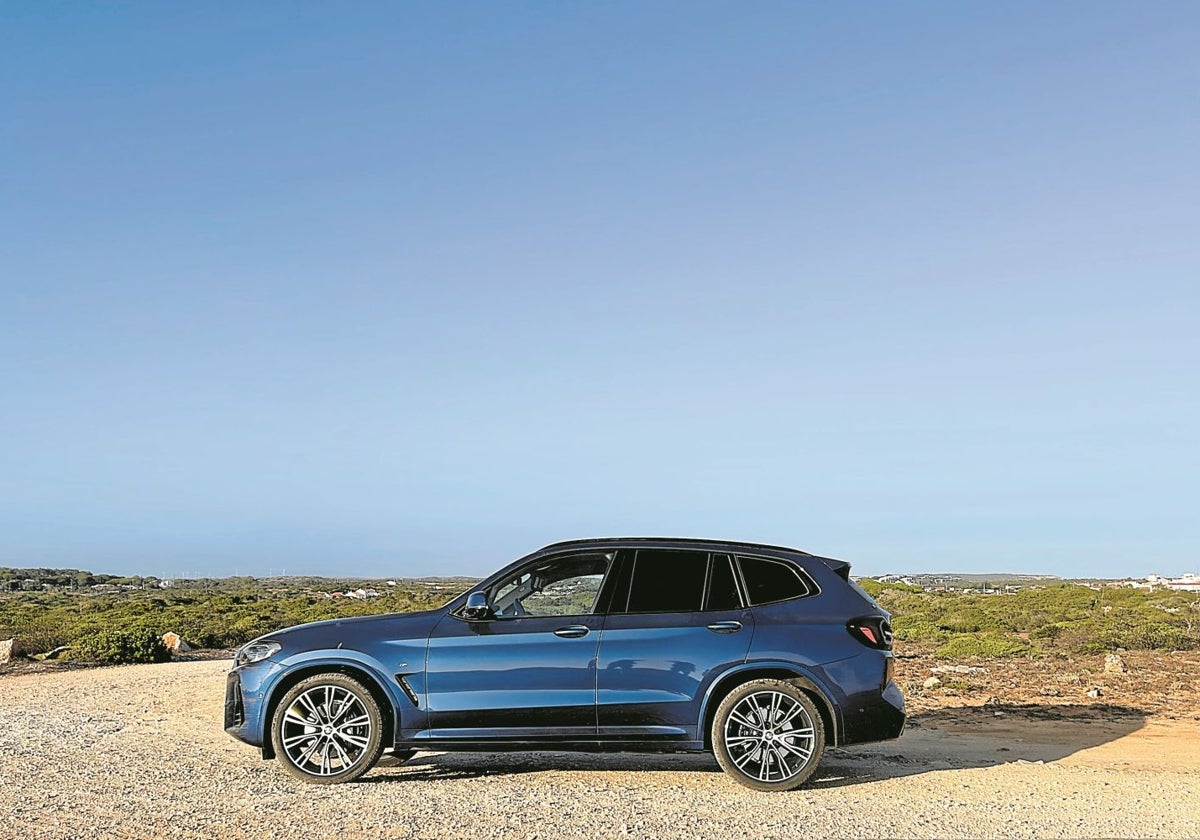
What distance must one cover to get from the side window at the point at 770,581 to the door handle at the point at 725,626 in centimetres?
25

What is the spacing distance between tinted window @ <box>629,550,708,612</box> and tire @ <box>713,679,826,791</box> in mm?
818

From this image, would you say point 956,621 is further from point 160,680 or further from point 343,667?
point 343,667

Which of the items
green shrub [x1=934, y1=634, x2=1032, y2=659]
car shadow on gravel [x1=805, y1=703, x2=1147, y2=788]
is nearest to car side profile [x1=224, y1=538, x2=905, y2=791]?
car shadow on gravel [x1=805, y1=703, x2=1147, y2=788]

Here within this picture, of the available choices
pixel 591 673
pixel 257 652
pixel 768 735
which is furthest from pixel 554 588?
pixel 257 652

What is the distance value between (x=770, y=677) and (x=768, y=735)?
0.44 m

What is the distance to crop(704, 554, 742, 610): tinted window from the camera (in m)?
9.02

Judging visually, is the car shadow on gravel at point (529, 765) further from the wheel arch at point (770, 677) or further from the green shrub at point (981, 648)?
the green shrub at point (981, 648)

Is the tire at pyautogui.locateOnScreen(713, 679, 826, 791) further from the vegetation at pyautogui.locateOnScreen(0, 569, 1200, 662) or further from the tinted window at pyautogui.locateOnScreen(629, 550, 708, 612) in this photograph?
the vegetation at pyautogui.locateOnScreen(0, 569, 1200, 662)

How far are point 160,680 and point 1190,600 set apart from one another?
41667mm

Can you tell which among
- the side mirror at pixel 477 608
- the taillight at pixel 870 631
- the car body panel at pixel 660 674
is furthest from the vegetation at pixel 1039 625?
the side mirror at pixel 477 608

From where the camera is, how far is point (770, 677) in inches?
348

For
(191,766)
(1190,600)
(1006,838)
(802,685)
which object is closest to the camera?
→ (1006,838)

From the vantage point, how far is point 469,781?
892cm

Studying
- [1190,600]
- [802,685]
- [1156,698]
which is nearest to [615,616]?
[802,685]
